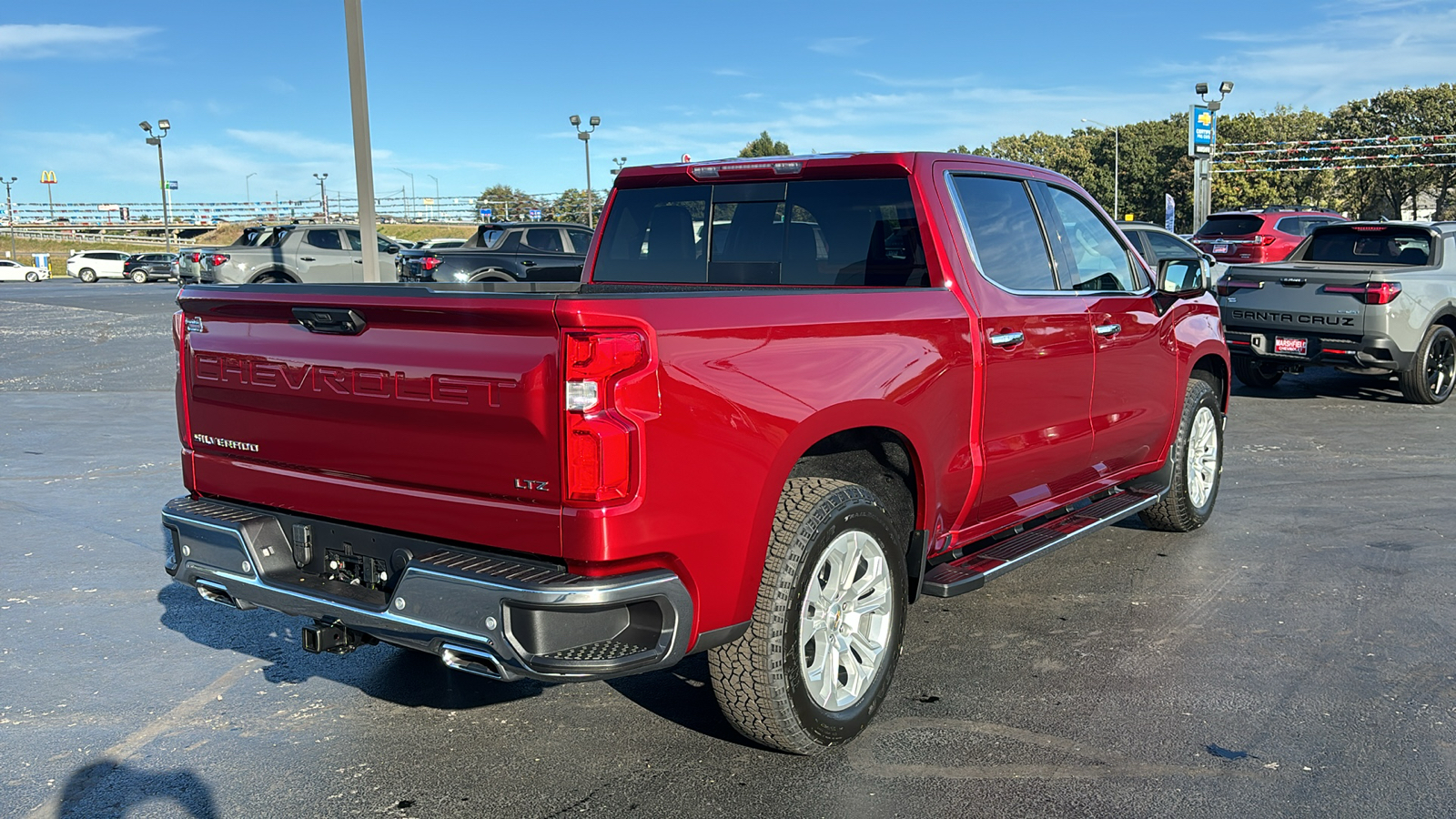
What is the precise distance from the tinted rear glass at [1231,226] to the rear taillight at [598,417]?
878 inches

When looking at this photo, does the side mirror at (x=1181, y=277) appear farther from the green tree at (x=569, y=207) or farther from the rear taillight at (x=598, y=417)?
the green tree at (x=569, y=207)

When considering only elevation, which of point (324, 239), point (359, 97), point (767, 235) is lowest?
point (767, 235)

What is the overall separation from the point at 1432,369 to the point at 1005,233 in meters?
9.01

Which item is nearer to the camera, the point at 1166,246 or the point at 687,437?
the point at 687,437

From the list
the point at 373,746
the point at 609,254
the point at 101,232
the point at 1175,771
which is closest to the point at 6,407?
the point at 609,254

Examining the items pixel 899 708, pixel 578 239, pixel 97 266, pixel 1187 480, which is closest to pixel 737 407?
pixel 899 708

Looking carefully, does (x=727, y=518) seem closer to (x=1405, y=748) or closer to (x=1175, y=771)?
(x=1175, y=771)

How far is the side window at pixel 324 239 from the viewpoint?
25531mm

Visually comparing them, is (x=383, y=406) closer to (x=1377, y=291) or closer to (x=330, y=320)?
(x=330, y=320)

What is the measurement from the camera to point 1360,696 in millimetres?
4203

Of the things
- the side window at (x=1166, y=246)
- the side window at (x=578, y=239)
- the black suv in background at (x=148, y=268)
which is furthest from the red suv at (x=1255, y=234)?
the black suv in background at (x=148, y=268)

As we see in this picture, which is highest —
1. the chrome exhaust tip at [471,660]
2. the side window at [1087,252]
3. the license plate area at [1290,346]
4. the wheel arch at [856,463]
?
the side window at [1087,252]

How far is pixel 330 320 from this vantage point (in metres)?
3.40

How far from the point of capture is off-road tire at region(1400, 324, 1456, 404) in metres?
11.3
